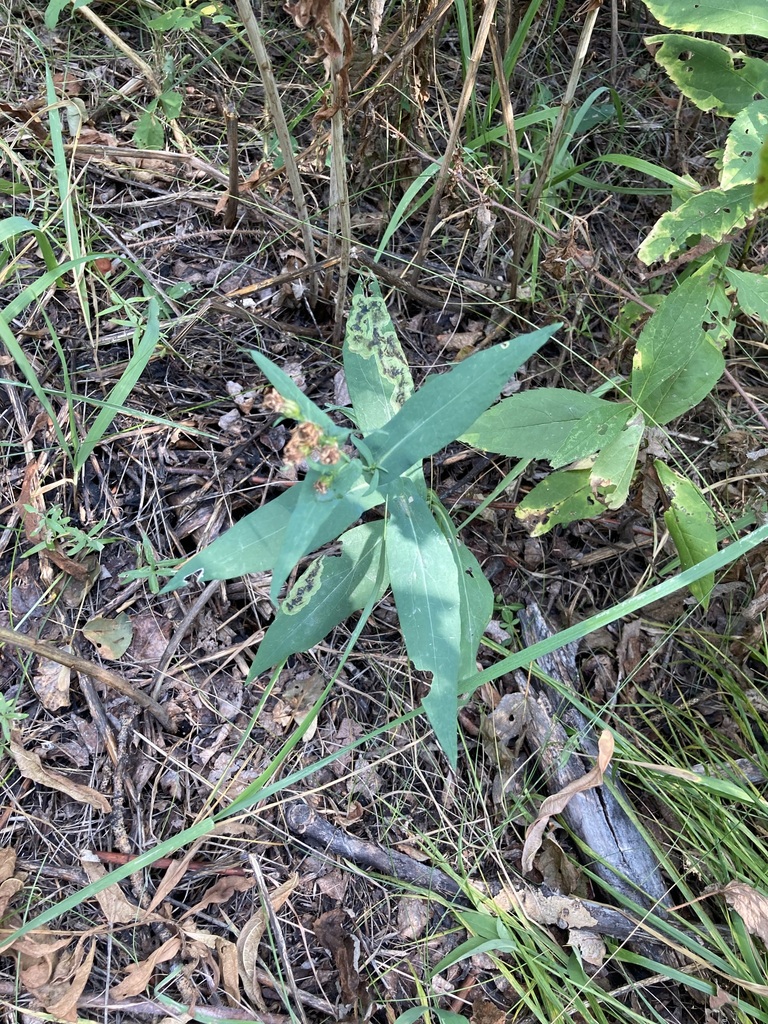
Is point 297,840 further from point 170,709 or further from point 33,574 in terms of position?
point 33,574

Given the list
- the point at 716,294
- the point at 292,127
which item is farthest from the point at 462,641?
the point at 292,127

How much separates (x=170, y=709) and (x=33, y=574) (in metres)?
0.55

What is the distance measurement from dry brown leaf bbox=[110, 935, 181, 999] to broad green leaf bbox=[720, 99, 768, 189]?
2322 millimetres

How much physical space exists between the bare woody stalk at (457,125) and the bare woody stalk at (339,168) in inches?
10.7

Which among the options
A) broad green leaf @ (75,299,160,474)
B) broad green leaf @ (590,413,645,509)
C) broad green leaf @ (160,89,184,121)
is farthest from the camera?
broad green leaf @ (160,89,184,121)

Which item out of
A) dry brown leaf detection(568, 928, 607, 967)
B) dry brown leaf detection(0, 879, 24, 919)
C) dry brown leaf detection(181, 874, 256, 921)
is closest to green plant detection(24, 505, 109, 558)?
dry brown leaf detection(0, 879, 24, 919)

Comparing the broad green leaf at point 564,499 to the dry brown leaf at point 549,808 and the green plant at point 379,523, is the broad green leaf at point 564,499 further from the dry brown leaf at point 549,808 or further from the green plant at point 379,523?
the dry brown leaf at point 549,808

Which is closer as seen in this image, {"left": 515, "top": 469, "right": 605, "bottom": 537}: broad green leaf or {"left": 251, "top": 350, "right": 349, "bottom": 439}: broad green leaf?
{"left": 251, "top": 350, "right": 349, "bottom": 439}: broad green leaf

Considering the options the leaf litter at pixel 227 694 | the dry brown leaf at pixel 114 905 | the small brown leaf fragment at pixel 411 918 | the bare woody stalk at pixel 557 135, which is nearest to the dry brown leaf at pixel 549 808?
Answer: the leaf litter at pixel 227 694

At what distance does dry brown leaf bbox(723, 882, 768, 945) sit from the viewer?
6.13 feet

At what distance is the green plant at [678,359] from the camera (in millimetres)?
1816

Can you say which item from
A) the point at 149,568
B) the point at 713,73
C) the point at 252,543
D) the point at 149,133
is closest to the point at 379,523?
the point at 252,543

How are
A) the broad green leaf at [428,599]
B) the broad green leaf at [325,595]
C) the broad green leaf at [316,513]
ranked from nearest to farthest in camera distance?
1. the broad green leaf at [316,513]
2. the broad green leaf at [428,599]
3. the broad green leaf at [325,595]

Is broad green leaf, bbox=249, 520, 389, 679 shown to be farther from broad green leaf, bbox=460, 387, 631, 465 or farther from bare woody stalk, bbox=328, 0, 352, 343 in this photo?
bare woody stalk, bbox=328, 0, 352, 343
